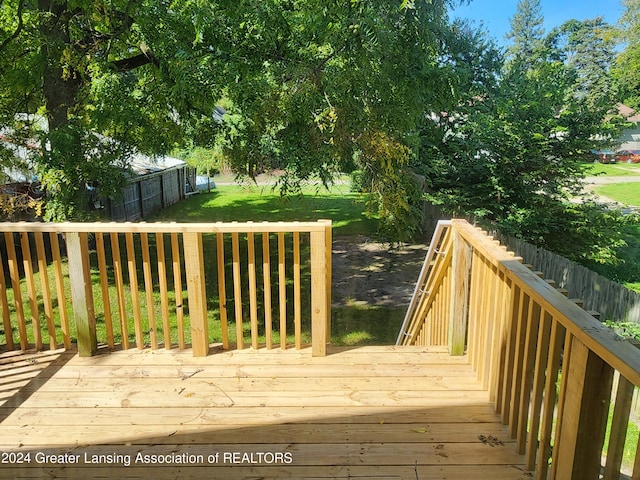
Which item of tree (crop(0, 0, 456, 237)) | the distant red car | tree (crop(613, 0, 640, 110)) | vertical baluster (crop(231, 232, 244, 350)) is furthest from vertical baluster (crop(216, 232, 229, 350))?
the distant red car

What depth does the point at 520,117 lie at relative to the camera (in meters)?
8.50

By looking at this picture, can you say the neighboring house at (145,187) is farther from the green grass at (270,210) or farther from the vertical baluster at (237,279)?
the vertical baluster at (237,279)

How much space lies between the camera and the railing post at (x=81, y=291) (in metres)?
3.19

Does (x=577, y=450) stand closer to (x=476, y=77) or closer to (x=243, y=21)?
(x=243, y=21)

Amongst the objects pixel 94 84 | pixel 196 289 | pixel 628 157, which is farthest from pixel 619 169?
pixel 196 289

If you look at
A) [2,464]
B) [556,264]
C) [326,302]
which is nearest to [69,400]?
[2,464]

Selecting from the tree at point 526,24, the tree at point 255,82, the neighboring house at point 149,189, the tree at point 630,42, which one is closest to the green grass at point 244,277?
the neighboring house at point 149,189

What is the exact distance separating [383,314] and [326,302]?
455cm

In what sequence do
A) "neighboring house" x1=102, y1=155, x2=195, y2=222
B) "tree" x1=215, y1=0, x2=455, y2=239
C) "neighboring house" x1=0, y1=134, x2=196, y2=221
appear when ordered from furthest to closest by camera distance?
"neighboring house" x1=102, y1=155, x2=195, y2=222 < "neighboring house" x1=0, y1=134, x2=196, y2=221 < "tree" x1=215, y1=0, x2=455, y2=239

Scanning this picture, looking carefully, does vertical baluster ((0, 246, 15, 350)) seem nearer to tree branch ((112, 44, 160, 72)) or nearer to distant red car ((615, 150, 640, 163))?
tree branch ((112, 44, 160, 72))

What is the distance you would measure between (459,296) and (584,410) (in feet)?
5.56

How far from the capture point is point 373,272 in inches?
393

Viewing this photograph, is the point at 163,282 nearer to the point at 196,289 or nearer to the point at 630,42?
the point at 196,289

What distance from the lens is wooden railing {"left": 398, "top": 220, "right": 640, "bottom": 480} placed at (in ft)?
4.93
